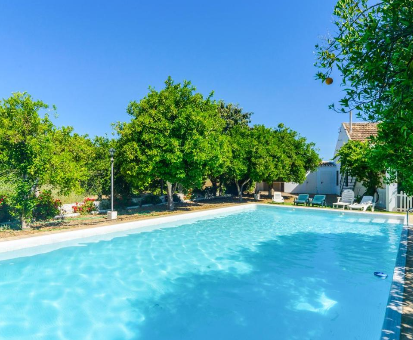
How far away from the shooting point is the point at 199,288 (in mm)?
6848

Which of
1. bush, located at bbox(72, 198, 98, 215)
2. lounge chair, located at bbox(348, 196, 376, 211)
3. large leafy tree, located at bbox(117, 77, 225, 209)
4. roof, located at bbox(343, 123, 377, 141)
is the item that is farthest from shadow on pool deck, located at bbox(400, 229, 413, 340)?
roof, located at bbox(343, 123, 377, 141)

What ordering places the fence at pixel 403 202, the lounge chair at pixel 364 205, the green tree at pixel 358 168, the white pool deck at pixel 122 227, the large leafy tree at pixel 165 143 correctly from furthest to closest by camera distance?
the green tree at pixel 358 168 → the lounge chair at pixel 364 205 → the fence at pixel 403 202 → the large leafy tree at pixel 165 143 → the white pool deck at pixel 122 227

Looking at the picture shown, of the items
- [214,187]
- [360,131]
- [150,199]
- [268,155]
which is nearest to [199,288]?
[150,199]

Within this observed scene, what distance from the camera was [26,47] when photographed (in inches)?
653

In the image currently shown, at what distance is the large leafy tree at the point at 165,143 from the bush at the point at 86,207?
107 inches

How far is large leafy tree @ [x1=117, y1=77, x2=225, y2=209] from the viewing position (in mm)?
14891

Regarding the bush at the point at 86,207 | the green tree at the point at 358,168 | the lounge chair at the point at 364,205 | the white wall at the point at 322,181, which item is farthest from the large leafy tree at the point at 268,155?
the bush at the point at 86,207

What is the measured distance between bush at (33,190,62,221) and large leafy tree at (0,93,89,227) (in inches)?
71.8

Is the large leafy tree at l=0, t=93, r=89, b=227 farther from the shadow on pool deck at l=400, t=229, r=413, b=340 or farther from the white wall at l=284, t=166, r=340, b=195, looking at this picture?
the white wall at l=284, t=166, r=340, b=195

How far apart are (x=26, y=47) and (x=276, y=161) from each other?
798 inches

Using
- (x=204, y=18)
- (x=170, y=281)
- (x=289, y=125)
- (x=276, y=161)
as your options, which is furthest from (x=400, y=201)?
(x=204, y=18)

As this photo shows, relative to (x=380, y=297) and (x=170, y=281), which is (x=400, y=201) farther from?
(x=170, y=281)

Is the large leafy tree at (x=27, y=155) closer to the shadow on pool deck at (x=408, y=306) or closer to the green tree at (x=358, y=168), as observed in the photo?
the shadow on pool deck at (x=408, y=306)

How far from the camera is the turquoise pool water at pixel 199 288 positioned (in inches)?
200
